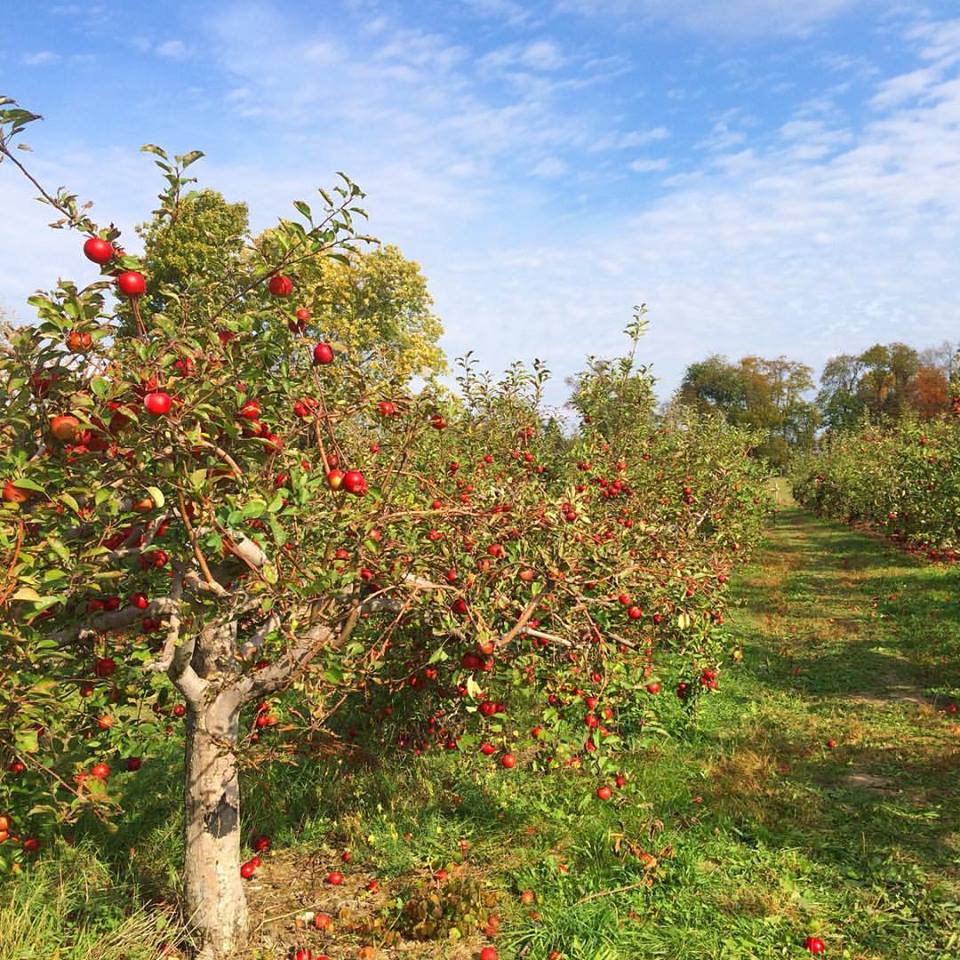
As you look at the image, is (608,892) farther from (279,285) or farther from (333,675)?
(279,285)

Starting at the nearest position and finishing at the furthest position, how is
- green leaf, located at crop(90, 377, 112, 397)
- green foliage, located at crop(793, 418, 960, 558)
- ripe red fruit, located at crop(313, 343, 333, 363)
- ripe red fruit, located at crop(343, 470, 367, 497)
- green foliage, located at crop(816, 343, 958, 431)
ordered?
green leaf, located at crop(90, 377, 112, 397) → ripe red fruit, located at crop(343, 470, 367, 497) → ripe red fruit, located at crop(313, 343, 333, 363) → green foliage, located at crop(793, 418, 960, 558) → green foliage, located at crop(816, 343, 958, 431)

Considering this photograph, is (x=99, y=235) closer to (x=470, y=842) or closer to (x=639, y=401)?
(x=470, y=842)

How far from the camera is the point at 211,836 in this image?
3568 mm

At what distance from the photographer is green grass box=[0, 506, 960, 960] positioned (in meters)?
3.72

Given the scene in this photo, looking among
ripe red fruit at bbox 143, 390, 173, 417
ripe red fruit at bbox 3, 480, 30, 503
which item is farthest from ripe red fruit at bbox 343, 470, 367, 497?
ripe red fruit at bbox 3, 480, 30, 503

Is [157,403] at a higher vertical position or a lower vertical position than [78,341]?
lower

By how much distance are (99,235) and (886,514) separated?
58.9ft

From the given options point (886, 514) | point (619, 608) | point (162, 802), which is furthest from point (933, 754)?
point (886, 514)

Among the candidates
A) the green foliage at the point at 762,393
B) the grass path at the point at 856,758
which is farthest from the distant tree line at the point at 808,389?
the grass path at the point at 856,758

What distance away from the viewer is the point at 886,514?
16.3 m

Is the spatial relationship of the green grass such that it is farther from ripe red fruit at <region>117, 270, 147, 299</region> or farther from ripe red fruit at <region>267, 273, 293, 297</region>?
ripe red fruit at <region>267, 273, 293, 297</region>

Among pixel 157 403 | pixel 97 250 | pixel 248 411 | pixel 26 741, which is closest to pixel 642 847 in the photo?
pixel 26 741

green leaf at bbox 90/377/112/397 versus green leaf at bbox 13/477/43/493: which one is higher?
green leaf at bbox 90/377/112/397

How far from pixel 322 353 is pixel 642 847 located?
3.85 meters
